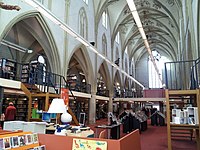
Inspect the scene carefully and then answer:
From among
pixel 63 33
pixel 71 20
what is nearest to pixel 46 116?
pixel 63 33

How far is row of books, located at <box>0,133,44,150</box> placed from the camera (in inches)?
83.0

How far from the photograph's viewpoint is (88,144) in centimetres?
231

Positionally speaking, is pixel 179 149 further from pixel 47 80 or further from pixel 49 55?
pixel 49 55

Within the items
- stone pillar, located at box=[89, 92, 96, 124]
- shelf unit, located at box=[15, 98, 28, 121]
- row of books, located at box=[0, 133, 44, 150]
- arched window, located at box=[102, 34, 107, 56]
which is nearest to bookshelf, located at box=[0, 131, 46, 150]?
row of books, located at box=[0, 133, 44, 150]

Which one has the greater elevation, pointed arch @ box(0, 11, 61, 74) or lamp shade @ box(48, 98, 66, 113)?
pointed arch @ box(0, 11, 61, 74)

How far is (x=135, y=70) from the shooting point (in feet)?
108

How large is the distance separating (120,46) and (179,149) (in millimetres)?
18712

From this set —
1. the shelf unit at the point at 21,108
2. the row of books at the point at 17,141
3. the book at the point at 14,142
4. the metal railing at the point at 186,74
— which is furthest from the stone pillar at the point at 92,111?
the book at the point at 14,142

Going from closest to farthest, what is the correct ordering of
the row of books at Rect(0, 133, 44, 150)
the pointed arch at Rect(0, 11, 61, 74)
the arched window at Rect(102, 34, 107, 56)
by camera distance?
the row of books at Rect(0, 133, 44, 150) → the pointed arch at Rect(0, 11, 61, 74) → the arched window at Rect(102, 34, 107, 56)

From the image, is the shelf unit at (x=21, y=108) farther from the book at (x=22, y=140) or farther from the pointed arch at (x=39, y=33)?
the book at (x=22, y=140)

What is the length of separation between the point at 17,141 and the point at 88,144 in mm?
835

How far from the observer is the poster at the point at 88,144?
2244 millimetres

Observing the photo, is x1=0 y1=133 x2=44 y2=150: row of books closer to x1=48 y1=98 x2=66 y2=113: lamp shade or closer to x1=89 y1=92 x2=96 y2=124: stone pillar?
x1=48 y1=98 x2=66 y2=113: lamp shade

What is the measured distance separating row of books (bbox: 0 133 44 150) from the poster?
550mm
